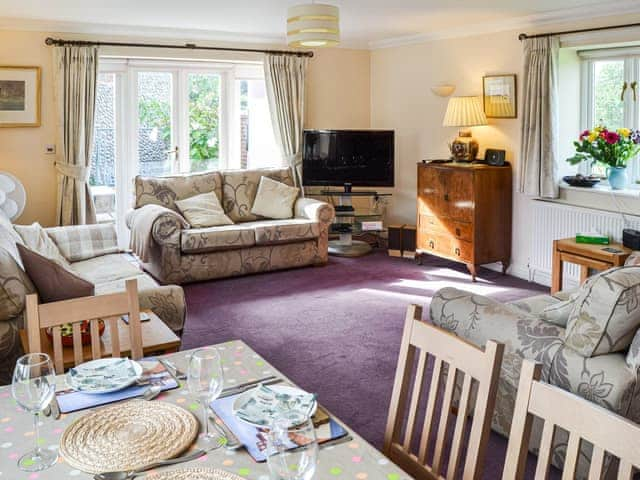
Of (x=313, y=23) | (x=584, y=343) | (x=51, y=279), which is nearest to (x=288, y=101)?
(x=313, y=23)

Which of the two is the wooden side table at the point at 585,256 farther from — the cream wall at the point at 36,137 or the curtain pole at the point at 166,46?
the cream wall at the point at 36,137

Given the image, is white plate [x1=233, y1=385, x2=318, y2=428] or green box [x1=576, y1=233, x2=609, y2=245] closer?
white plate [x1=233, y1=385, x2=318, y2=428]

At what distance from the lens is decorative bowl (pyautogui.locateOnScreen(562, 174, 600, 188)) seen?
5.78 metres

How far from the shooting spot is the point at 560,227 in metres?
5.93

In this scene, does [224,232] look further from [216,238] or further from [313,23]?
[313,23]

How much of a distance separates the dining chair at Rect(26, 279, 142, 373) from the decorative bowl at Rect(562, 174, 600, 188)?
14.9 feet

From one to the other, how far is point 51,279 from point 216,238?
3.03m

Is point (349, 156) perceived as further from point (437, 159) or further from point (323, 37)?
point (323, 37)

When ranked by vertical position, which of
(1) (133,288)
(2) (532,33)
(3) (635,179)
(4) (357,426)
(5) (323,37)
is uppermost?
(2) (532,33)

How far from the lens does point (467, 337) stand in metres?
3.12

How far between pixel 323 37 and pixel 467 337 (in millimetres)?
2212

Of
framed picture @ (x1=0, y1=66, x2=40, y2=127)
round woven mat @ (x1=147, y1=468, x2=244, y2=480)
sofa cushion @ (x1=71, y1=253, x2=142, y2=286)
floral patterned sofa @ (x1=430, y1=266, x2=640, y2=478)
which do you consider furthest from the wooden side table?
framed picture @ (x1=0, y1=66, x2=40, y2=127)

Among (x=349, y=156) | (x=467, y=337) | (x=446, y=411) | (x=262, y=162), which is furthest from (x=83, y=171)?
(x=446, y=411)

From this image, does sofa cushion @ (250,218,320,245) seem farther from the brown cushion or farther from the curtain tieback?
the brown cushion
